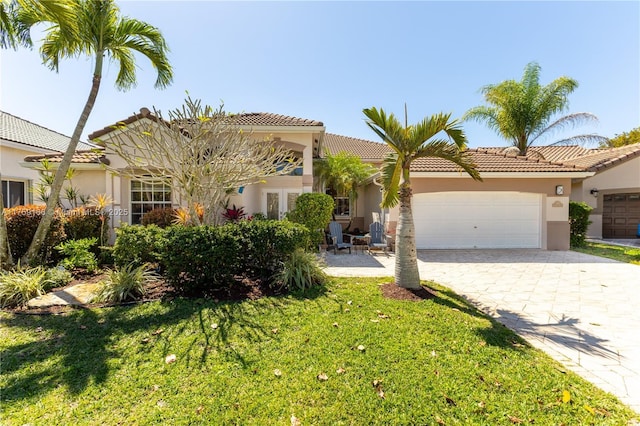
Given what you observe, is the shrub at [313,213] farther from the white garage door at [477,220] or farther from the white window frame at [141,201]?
the white window frame at [141,201]

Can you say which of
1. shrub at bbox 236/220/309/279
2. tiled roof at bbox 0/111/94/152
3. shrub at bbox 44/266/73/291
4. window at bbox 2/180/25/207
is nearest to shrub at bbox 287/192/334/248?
shrub at bbox 236/220/309/279

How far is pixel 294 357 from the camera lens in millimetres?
4027

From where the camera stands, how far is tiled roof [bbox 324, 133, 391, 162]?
74.4ft

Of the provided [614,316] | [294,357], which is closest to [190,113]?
[294,357]

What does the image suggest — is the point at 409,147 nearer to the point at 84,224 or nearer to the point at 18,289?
the point at 18,289

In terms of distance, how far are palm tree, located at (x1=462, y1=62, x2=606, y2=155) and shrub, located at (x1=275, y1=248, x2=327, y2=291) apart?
1752cm

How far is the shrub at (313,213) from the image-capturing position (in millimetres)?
12641

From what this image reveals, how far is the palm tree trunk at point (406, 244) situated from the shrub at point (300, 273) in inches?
87.3

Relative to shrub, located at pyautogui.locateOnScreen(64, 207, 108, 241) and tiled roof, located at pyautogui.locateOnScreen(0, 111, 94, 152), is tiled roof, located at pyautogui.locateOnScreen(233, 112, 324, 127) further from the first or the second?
tiled roof, located at pyautogui.locateOnScreen(0, 111, 94, 152)

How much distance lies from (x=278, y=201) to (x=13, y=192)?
15326 millimetres

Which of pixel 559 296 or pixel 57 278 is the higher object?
pixel 57 278

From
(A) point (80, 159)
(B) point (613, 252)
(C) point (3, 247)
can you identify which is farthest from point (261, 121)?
(B) point (613, 252)

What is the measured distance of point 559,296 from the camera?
7.04m

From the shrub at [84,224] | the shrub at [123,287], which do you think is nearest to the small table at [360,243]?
the shrub at [123,287]
